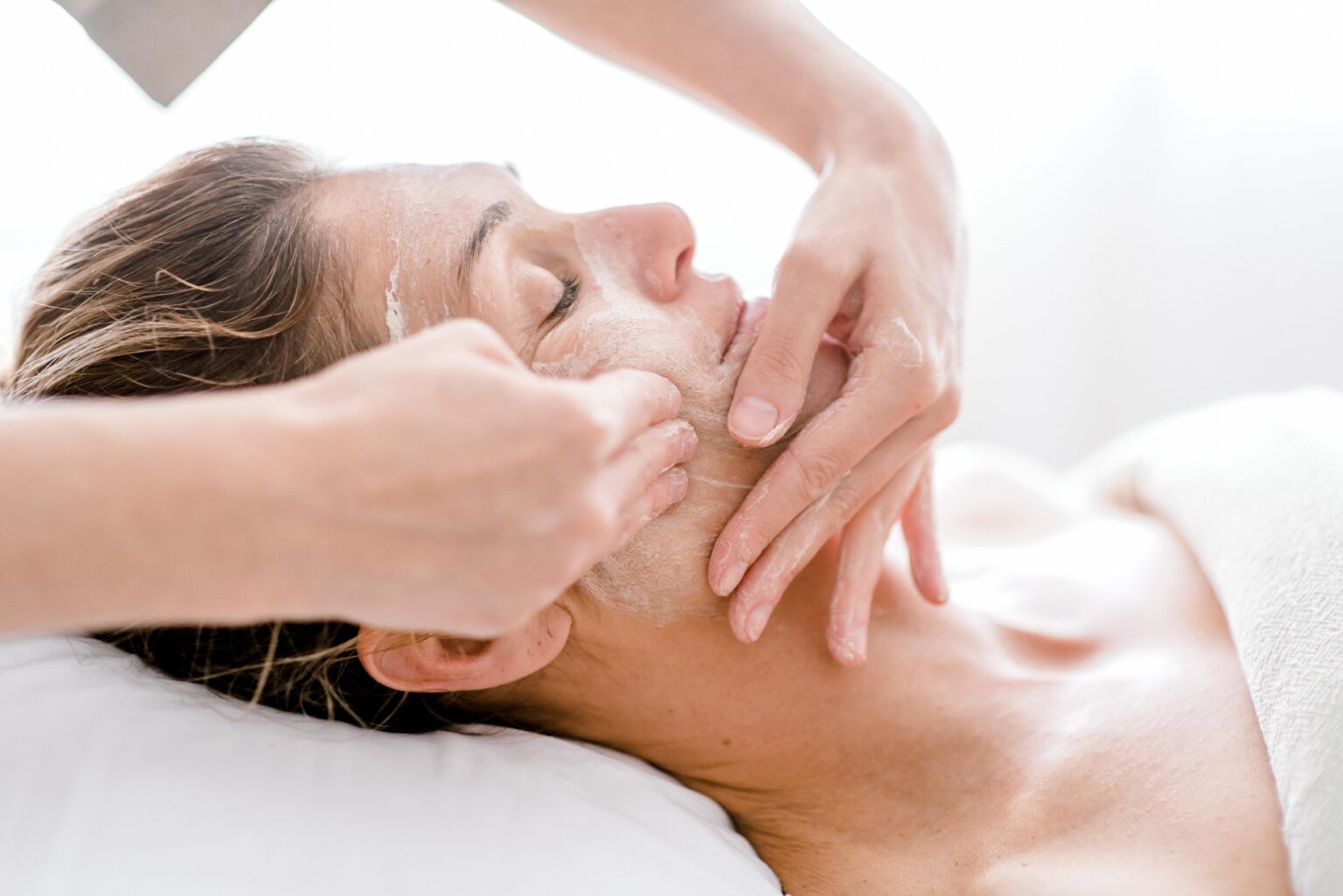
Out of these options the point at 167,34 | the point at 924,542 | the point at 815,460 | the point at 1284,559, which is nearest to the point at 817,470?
the point at 815,460

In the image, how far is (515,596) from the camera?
0.61 meters

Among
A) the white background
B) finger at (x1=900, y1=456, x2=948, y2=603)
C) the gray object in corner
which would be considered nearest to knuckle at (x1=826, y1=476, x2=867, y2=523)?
finger at (x1=900, y1=456, x2=948, y2=603)

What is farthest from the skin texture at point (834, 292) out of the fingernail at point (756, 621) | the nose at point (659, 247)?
the nose at point (659, 247)

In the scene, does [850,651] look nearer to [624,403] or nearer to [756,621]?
[756,621]

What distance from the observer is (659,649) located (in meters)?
1.06

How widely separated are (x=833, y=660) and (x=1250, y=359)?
5.84ft

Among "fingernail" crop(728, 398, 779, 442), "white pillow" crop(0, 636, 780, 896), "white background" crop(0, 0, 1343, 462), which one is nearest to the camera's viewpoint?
"white pillow" crop(0, 636, 780, 896)

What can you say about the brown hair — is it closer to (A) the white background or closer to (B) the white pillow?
(B) the white pillow

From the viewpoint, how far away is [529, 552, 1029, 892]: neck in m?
1.07

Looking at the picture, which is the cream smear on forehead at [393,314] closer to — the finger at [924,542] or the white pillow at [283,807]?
the white pillow at [283,807]

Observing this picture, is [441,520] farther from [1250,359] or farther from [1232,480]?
[1250,359]

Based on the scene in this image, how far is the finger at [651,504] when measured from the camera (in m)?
0.70

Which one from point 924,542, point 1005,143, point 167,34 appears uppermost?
point 167,34

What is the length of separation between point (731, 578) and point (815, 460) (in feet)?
0.47
